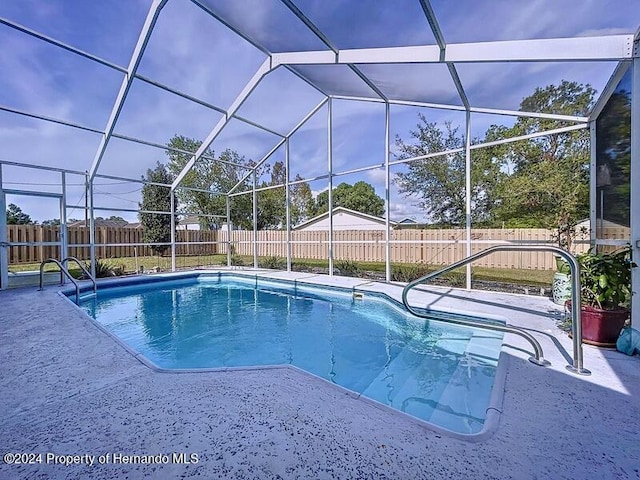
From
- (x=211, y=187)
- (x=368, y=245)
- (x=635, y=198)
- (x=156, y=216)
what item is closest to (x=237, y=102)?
(x=368, y=245)

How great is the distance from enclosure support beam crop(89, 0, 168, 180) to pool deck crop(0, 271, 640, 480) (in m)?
5.19

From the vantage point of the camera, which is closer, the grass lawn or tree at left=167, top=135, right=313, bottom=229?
the grass lawn

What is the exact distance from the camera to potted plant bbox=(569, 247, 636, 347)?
3.17 meters

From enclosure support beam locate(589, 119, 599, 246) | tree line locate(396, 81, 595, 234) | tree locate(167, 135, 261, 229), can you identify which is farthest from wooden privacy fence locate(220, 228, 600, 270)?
tree locate(167, 135, 261, 229)

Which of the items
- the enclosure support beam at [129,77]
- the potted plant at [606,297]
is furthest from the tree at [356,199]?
the potted plant at [606,297]

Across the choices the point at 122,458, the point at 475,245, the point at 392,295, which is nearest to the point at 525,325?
the point at 392,295

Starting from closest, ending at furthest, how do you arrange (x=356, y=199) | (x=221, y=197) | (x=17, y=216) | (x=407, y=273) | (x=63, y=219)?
(x=63, y=219) → (x=407, y=273) → (x=17, y=216) → (x=221, y=197) → (x=356, y=199)

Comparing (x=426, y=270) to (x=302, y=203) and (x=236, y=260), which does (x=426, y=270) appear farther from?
(x=302, y=203)

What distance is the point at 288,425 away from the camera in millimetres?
1898

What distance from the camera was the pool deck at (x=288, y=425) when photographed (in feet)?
5.10

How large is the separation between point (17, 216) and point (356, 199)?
2342 centimetres

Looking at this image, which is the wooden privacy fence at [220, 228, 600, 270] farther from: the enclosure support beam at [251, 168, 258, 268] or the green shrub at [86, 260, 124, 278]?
the green shrub at [86, 260, 124, 278]

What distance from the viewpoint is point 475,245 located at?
671 cm

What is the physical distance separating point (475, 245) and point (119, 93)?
8081mm
